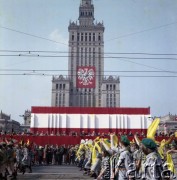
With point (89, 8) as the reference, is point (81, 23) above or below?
below

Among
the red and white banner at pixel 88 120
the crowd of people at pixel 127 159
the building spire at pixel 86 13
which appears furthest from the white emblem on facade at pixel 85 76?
the building spire at pixel 86 13

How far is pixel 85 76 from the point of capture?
1359 inches

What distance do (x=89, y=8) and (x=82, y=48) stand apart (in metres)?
23.1

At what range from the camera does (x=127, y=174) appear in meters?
6.25

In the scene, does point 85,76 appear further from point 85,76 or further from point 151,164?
point 151,164

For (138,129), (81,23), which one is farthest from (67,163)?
(81,23)

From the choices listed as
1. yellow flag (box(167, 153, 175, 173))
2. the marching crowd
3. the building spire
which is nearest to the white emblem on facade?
the marching crowd

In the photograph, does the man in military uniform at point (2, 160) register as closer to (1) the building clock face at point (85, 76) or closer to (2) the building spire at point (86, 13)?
(1) the building clock face at point (85, 76)

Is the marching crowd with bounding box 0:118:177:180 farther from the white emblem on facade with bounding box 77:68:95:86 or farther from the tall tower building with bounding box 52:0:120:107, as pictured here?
the tall tower building with bounding box 52:0:120:107

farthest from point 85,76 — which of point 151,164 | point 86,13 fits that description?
point 86,13

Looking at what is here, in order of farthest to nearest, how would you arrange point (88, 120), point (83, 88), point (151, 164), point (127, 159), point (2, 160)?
point (83, 88) → point (88, 120) → point (2, 160) → point (127, 159) → point (151, 164)

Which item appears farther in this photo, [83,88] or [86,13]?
[86,13]

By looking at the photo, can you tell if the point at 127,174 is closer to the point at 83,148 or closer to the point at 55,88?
the point at 83,148

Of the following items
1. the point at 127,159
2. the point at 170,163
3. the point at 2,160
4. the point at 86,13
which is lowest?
the point at 2,160
